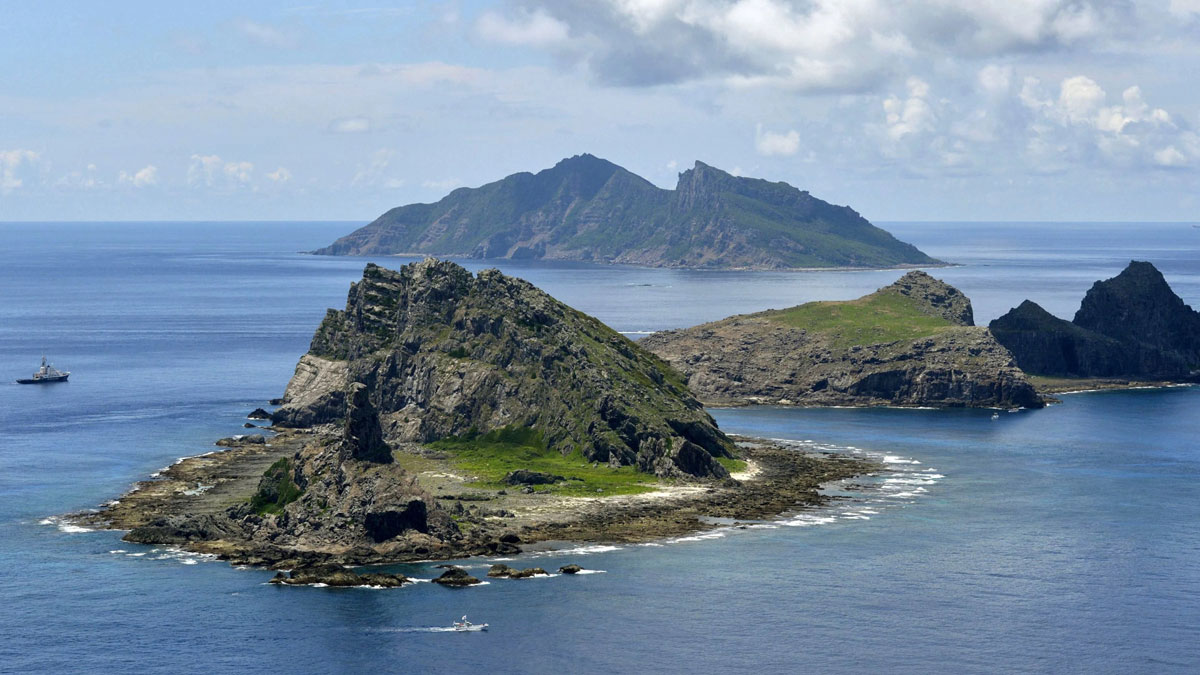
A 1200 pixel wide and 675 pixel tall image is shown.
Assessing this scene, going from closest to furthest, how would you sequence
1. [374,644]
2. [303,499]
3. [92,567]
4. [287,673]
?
[287,673]
[374,644]
[92,567]
[303,499]

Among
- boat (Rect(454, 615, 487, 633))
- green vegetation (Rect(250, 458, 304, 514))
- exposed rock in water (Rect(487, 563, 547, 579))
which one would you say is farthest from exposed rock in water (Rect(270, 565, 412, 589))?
green vegetation (Rect(250, 458, 304, 514))

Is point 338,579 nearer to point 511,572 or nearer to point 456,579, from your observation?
point 456,579

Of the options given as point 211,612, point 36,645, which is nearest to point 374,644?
point 211,612

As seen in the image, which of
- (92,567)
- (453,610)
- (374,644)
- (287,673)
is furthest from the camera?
(92,567)

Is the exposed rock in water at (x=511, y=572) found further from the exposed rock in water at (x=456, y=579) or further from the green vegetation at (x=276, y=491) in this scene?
the green vegetation at (x=276, y=491)

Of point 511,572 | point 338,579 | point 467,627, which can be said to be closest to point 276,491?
point 338,579

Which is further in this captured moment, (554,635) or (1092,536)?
(1092,536)

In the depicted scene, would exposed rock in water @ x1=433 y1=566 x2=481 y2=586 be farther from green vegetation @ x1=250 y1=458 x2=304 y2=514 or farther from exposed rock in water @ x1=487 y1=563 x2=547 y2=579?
green vegetation @ x1=250 y1=458 x2=304 y2=514

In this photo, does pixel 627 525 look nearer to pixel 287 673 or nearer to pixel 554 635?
pixel 554 635
